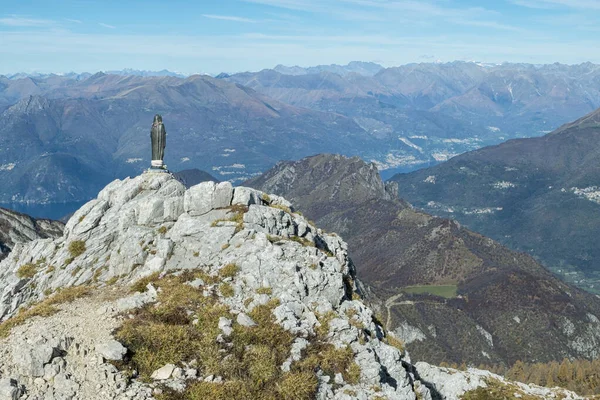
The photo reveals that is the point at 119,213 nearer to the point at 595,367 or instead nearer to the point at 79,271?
the point at 79,271

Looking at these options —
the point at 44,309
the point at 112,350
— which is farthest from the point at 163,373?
the point at 44,309

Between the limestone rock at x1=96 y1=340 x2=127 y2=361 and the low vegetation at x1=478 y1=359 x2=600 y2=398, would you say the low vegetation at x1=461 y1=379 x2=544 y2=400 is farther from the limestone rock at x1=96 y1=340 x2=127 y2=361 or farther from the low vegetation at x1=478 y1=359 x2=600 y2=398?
the low vegetation at x1=478 y1=359 x2=600 y2=398

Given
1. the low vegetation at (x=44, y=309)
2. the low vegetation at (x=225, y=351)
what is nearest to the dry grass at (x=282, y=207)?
the low vegetation at (x=225, y=351)

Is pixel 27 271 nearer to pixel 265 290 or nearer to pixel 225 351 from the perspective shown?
pixel 265 290

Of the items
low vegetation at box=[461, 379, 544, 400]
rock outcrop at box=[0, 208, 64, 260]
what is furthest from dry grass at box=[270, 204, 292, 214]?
rock outcrop at box=[0, 208, 64, 260]

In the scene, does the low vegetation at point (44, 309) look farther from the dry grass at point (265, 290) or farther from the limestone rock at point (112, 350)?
the dry grass at point (265, 290)

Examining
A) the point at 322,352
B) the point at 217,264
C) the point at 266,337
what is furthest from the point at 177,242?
the point at 322,352
